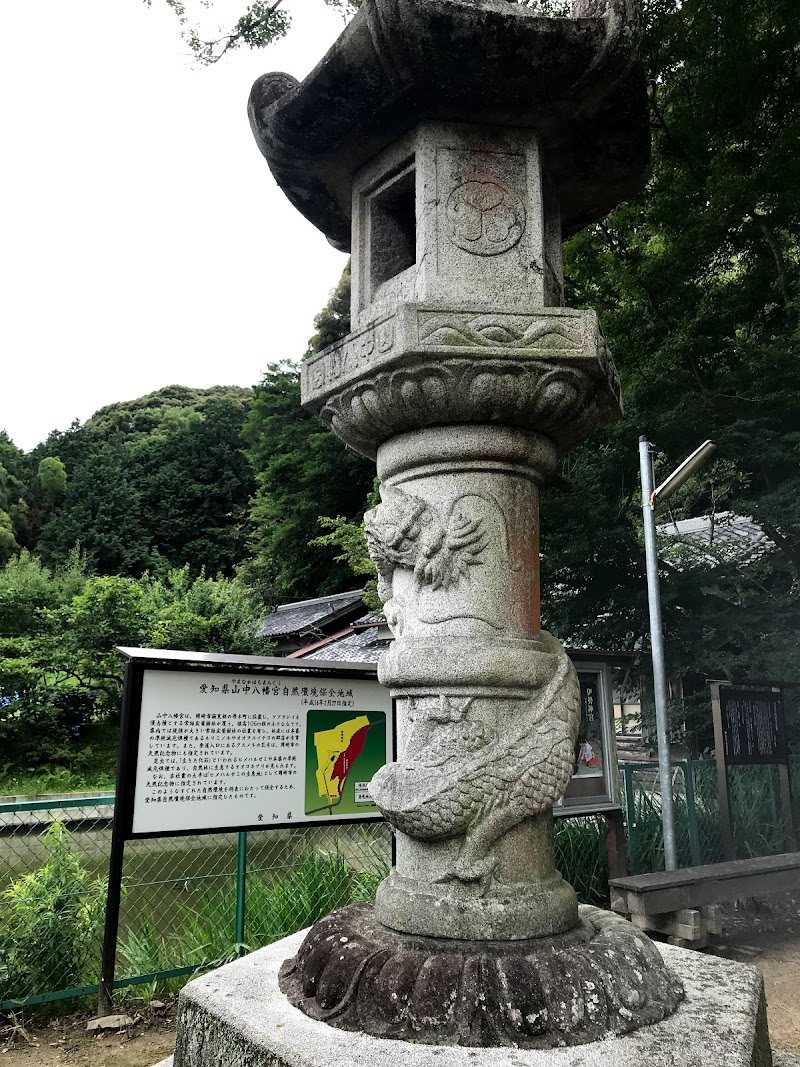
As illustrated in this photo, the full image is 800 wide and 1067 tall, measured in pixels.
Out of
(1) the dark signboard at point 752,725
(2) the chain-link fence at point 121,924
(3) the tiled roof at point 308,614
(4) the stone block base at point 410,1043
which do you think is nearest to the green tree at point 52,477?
(3) the tiled roof at point 308,614

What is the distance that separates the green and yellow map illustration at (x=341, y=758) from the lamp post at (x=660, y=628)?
232 centimetres

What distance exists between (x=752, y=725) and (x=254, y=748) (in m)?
4.37

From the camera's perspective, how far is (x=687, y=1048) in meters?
1.99

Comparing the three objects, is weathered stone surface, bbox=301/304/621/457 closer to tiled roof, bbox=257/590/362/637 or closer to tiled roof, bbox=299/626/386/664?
tiled roof, bbox=299/626/386/664

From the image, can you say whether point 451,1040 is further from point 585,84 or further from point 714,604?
point 714,604

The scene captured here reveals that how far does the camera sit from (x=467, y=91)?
2701 mm

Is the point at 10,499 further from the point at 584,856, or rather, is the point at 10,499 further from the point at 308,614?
the point at 584,856

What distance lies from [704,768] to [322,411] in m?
6.00

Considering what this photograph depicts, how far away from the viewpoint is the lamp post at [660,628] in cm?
552

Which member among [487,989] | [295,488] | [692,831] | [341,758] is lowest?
[692,831]

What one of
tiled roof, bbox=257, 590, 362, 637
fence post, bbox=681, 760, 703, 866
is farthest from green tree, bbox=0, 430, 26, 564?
fence post, bbox=681, 760, 703, 866

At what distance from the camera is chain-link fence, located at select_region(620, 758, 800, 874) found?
21.0 ft

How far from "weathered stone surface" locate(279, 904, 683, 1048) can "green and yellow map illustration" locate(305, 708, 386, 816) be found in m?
1.96

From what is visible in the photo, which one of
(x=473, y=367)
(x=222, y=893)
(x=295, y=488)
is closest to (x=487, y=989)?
(x=473, y=367)
